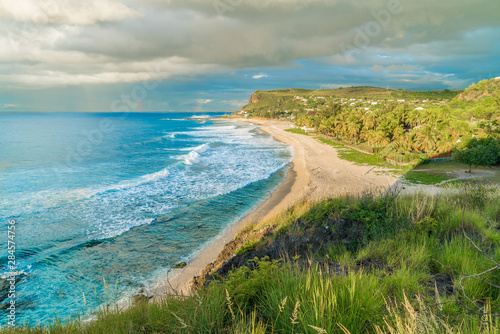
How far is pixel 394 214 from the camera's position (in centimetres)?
736

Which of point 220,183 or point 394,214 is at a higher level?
point 394,214

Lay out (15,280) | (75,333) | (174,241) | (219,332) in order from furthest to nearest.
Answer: (174,241)
(15,280)
(75,333)
(219,332)

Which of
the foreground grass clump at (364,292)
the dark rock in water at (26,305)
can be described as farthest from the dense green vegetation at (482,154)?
the dark rock in water at (26,305)

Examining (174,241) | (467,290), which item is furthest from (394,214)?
(174,241)

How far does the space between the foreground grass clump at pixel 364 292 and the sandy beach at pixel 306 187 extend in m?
3.45

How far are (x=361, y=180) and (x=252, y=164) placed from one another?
13359 mm

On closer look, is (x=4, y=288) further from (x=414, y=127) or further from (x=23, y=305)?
(x=414, y=127)

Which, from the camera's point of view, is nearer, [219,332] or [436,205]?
[219,332]

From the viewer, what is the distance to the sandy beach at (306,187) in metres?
10.7

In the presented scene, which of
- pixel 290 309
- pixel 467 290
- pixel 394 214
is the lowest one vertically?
pixel 394 214

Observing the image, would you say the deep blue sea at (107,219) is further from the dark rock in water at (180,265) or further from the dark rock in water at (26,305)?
the dark rock in water at (180,265)

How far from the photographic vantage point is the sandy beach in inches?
423

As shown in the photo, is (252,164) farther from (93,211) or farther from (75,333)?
(75,333)

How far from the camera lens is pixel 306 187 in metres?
20.9
